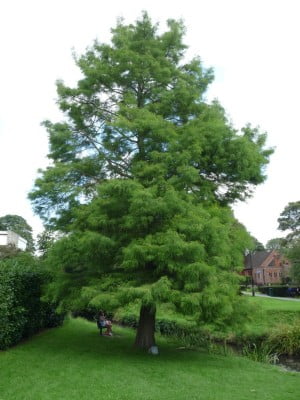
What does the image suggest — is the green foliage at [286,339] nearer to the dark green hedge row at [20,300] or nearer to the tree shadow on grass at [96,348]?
the tree shadow on grass at [96,348]

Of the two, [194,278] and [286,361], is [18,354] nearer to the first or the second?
[194,278]

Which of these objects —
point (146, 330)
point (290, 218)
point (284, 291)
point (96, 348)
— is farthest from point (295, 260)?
point (290, 218)

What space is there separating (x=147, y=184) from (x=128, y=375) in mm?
5358

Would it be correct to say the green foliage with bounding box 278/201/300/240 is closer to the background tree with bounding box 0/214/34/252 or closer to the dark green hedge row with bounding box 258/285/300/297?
the dark green hedge row with bounding box 258/285/300/297

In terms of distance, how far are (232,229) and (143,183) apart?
3.40 metres

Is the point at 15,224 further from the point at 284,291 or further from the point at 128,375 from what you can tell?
the point at 128,375

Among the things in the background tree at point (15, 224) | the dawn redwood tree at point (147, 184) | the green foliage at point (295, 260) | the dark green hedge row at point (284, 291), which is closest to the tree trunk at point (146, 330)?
the dawn redwood tree at point (147, 184)

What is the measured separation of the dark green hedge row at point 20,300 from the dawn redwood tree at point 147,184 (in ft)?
5.59

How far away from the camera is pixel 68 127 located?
13.9 meters

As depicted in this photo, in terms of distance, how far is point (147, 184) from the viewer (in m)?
11.7

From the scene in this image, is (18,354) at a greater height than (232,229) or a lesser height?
lesser

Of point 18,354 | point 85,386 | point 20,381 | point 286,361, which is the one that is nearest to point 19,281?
point 18,354

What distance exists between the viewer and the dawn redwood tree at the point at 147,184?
411 inches

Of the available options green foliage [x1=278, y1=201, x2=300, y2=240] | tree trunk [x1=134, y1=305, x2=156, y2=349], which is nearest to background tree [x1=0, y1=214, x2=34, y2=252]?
green foliage [x1=278, y1=201, x2=300, y2=240]
